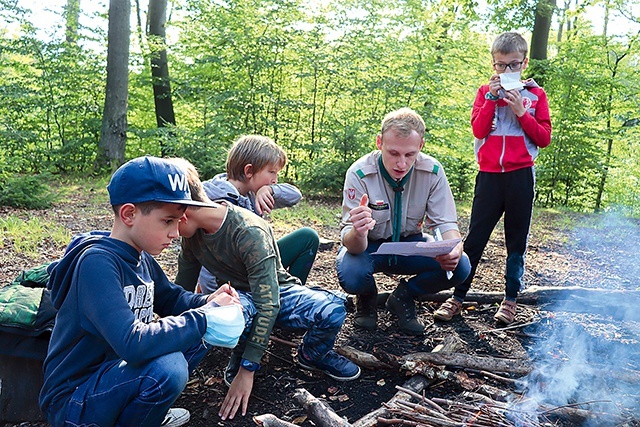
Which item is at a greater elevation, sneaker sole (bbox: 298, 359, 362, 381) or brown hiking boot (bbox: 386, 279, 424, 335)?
brown hiking boot (bbox: 386, 279, 424, 335)

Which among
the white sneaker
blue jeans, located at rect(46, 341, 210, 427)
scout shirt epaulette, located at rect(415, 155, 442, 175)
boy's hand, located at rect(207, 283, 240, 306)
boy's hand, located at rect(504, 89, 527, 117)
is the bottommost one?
the white sneaker

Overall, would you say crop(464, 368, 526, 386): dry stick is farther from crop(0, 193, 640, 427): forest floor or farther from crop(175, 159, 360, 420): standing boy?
crop(175, 159, 360, 420): standing boy

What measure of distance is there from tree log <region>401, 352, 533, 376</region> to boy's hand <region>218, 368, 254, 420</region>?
2.88 ft

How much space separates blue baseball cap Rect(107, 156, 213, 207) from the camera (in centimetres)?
193

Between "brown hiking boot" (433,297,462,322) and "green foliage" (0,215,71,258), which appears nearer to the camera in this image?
"brown hiking boot" (433,297,462,322)

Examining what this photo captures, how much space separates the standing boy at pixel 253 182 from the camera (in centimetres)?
301

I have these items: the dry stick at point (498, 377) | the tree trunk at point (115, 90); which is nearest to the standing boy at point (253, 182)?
the dry stick at point (498, 377)

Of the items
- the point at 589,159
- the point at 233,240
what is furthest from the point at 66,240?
the point at 589,159

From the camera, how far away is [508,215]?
3.73 meters

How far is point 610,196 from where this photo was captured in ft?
42.5

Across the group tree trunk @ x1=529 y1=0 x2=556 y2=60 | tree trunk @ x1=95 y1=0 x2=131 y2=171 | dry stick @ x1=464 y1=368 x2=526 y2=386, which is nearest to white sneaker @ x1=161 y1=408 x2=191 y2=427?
dry stick @ x1=464 y1=368 x2=526 y2=386

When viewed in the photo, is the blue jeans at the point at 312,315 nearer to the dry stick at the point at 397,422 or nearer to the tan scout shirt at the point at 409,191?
the dry stick at the point at 397,422

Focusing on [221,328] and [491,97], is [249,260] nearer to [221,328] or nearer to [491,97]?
[221,328]

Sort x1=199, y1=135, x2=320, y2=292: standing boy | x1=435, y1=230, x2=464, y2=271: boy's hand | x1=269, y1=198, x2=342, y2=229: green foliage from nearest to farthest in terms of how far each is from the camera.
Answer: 1. x1=199, y1=135, x2=320, y2=292: standing boy
2. x1=435, y1=230, x2=464, y2=271: boy's hand
3. x1=269, y1=198, x2=342, y2=229: green foliage
